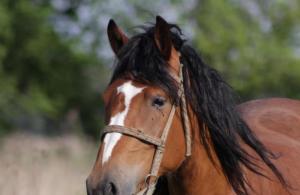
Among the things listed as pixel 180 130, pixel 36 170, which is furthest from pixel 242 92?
pixel 180 130

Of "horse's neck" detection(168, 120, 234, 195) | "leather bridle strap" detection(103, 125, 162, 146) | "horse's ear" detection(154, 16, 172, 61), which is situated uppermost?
"horse's ear" detection(154, 16, 172, 61)

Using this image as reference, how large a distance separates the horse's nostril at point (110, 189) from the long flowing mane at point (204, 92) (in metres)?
0.59

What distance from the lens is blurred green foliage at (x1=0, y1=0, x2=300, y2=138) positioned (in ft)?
86.2

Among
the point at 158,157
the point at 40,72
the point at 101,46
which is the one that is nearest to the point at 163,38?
the point at 158,157

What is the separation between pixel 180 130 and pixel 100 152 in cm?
50

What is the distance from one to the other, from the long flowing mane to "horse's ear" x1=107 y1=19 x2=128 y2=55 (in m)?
0.15

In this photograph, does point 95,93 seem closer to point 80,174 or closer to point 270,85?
point 270,85

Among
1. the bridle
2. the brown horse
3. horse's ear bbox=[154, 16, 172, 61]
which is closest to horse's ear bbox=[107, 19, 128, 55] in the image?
the brown horse

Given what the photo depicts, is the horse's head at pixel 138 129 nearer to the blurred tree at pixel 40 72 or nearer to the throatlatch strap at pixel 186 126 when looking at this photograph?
the throatlatch strap at pixel 186 126

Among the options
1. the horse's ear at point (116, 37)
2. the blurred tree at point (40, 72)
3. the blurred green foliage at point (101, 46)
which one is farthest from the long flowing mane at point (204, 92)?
the blurred green foliage at point (101, 46)

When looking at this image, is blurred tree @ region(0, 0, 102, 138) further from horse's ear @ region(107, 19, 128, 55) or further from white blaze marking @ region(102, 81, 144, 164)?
white blaze marking @ region(102, 81, 144, 164)

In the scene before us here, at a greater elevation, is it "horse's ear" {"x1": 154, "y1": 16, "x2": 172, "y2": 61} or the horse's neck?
"horse's ear" {"x1": 154, "y1": 16, "x2": 172, "y2": 61}

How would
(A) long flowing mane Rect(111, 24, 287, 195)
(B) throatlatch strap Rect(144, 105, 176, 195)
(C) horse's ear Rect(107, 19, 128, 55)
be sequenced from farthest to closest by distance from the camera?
1. (C) horse's ear Rect(107, 19, 128, 55)
2. (A) long flowing mane Rect(111, 24, 287, 195)
3. (B) throatlatch strap Rect(144, 105, 176, 195)

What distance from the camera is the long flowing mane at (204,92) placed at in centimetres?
396
